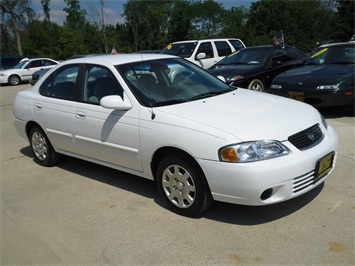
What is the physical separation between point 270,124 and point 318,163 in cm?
55

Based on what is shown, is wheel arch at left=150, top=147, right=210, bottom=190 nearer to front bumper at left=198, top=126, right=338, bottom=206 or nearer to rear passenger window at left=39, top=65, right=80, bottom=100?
front bumper at left=198, top=126, right=338, bottom=206

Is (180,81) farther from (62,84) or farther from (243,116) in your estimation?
(62,84)

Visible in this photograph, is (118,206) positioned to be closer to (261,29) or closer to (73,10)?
(261,29)

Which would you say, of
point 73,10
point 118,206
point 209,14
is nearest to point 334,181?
point 118,206

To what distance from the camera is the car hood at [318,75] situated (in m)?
6.62

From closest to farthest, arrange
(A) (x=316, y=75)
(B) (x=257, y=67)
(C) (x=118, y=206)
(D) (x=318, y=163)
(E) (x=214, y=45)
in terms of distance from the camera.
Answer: (D) (x=318, y=163) < (C) (x=118, y=206) < (A) (x=316, y=75) < (B) (x=257, y=67) < (E) (x=214, y=45)

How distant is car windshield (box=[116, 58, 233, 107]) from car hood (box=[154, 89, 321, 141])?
0.18 m

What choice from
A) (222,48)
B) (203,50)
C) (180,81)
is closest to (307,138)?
(180,81)

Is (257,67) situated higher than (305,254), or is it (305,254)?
(257,67)

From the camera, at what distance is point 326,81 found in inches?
259

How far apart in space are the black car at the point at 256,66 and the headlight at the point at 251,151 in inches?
194

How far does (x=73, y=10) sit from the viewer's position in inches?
2031

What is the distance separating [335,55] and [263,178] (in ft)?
19.0

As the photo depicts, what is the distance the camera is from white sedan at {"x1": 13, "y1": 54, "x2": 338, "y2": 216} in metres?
3.08
